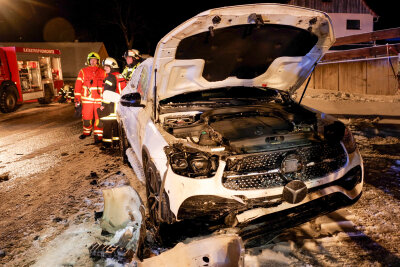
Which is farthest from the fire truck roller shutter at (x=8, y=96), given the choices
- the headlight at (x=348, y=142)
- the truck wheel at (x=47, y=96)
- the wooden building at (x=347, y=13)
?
the wooden building at (x=347, y=13)

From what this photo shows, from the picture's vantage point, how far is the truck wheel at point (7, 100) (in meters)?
12.6

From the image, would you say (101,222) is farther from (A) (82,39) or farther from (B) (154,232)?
(A) (82,39)

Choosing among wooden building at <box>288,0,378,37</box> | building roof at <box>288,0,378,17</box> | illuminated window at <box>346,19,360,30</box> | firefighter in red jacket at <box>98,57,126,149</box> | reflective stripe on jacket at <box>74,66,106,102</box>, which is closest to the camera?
firefighter in red jacket at <box>98,57,126,149</box>

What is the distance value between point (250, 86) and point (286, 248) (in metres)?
2.04

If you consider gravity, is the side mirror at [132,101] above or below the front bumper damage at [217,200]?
above

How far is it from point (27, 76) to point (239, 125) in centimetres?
1313

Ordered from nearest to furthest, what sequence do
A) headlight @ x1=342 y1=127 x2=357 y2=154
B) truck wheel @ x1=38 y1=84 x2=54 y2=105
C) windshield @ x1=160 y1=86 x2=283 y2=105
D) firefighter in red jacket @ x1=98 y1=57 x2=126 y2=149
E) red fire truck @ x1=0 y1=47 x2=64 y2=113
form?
headlight @ x1=342 y1=127 x2=357 y2=154 < windshield @ x1=160 y1=86 x2=283 y2=105 < firefighter in red jacket @ x1=98 y1=57 x2=126 y2=149 < red fire truck @ x1=0 y1=47 x2=64 y2=113 < truck wheel @ x1=38 y1=84 x2=54 y2=105

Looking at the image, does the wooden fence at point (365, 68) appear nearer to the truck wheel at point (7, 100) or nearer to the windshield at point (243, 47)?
the windshield at point (243, 47)

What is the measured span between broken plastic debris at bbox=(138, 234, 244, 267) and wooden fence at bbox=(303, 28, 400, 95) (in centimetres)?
1008

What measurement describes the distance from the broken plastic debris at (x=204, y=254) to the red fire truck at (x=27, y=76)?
12466 millimetres

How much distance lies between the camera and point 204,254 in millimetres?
2369

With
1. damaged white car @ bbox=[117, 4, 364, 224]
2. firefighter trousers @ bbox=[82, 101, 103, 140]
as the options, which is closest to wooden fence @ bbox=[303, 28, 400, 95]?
damaged white car @ bbox=[117, 4, 364, 224]

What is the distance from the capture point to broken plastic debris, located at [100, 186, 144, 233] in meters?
3.53

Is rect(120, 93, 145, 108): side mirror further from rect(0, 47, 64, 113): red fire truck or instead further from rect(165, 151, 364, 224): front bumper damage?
rect(0, 47, 64, 113): red fire truck
